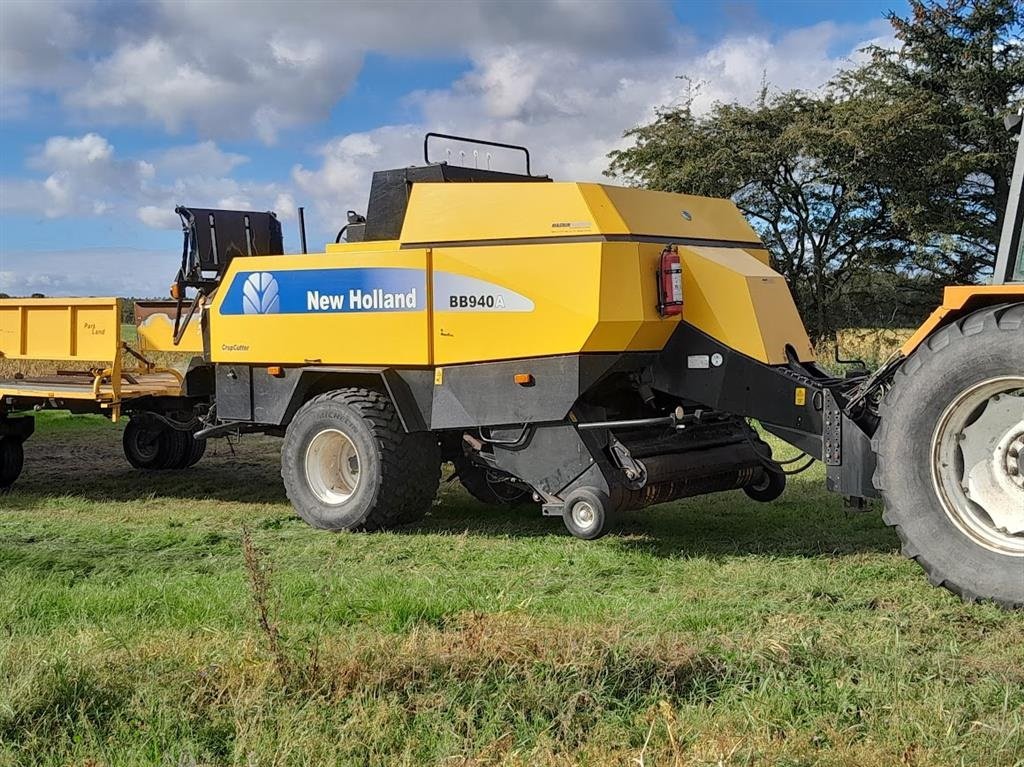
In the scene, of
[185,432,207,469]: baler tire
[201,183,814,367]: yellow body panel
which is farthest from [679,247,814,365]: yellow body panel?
[185,432,207,469]: baler tire

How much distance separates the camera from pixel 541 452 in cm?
614

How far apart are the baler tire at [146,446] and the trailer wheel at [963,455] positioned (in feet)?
24.3

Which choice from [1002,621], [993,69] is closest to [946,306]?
[1002,621]

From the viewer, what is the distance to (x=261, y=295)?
23.8 ft

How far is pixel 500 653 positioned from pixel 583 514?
7.35ft

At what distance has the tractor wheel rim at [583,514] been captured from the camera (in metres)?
5.73

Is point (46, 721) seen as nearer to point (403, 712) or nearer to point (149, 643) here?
point (149, 643)

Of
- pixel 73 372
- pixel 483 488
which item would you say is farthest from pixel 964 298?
pixel 73 372

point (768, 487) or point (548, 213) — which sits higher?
point (548, 213)

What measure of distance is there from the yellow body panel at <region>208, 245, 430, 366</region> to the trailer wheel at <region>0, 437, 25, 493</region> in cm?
274

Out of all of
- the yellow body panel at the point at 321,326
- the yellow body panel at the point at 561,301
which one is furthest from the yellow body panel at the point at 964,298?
the yellow body panel at the point at 321,326

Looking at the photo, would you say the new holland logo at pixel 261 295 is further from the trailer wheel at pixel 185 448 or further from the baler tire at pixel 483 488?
the trailer wheel at pixel 185 448

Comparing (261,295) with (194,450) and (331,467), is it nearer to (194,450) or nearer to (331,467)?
(331,467)

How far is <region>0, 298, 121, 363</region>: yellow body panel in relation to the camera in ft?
27.6
